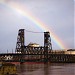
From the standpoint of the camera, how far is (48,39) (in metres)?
199

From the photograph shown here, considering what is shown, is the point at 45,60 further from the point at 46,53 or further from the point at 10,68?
the point at 10,68

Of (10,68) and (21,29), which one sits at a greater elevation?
(21,29)

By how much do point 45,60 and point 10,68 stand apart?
13177 cm

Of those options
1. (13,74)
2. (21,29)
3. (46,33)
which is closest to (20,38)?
(21,29)

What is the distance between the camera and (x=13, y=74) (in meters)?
62.4

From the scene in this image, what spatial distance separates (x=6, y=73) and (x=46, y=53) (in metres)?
140

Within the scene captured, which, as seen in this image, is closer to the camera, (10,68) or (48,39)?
(10,68)

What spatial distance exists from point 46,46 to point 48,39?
208 inches

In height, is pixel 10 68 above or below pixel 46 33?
below

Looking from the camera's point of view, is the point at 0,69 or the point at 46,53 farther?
the point at 46,53

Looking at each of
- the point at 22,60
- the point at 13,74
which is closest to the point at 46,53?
the point at 22,60

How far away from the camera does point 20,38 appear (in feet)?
646

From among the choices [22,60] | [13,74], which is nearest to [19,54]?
[22,60]

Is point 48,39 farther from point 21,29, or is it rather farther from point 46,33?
point 21,29
